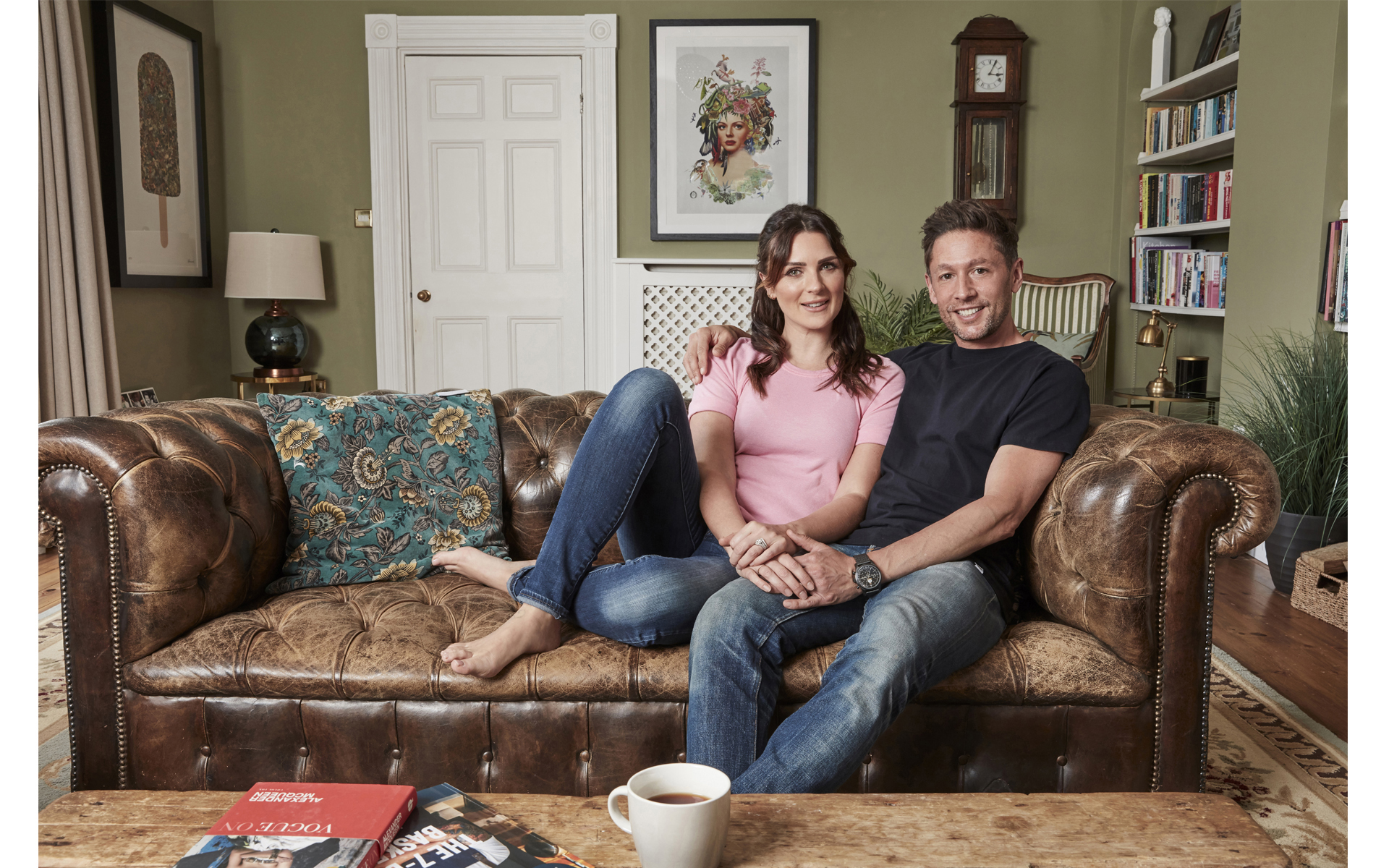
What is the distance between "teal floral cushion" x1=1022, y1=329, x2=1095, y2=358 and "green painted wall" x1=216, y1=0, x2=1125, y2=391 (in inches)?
18.6

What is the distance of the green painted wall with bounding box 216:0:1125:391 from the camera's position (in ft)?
15.3

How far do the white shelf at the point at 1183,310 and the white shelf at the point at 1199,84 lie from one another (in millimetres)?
922

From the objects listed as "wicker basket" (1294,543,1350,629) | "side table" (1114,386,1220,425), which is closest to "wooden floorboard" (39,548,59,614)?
"wicker basket" (1294,543,1350,629)

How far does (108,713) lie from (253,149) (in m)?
4.08

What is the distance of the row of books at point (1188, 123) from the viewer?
3844 millimetres

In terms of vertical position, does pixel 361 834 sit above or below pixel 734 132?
below

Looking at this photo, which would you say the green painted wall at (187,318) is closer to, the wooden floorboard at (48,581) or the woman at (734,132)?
the wooden floorboard at (48,581)

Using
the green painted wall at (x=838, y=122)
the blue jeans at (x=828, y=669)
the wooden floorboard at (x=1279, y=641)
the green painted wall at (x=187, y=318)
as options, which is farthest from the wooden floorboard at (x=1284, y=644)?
the green painted wall at (x=187, y=318)

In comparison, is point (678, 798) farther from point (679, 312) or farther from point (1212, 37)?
point (1212, 37)

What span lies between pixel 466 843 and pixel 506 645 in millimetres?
589

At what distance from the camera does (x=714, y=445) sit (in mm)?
1728

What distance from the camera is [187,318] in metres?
4.52

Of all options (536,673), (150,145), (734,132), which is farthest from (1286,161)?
(150,145)

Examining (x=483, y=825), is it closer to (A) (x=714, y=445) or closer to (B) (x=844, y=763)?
(B) (x=844, y=763)
